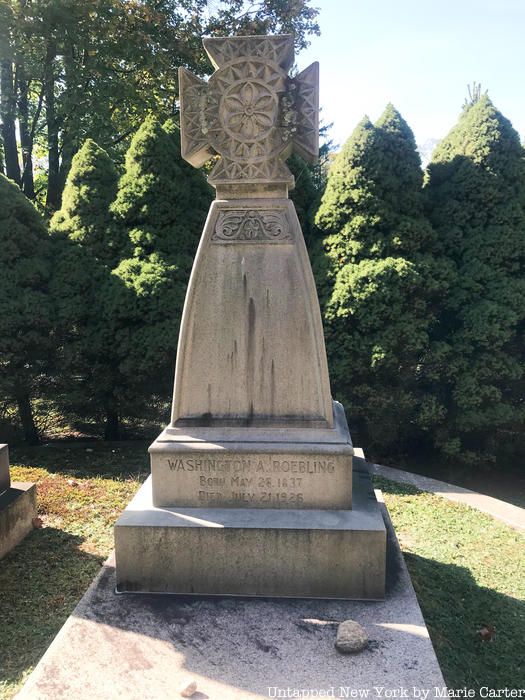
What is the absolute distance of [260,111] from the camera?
3373 millimetres

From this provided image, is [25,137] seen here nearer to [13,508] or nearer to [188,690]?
[13,508]

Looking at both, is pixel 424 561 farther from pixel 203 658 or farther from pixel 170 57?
pixel 170 57

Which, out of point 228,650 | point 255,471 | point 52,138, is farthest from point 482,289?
point 52,138

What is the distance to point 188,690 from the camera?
7.57ft

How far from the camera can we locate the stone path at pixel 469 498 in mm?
5480

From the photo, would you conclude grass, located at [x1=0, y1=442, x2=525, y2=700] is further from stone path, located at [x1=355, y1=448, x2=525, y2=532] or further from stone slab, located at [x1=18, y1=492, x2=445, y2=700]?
stone slab, located at [x1=18, y1=492, x2=445, y2=700]

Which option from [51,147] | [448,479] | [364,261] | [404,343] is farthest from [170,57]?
[448,479]

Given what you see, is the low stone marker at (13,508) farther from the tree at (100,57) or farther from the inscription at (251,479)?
the tree at (100,57)

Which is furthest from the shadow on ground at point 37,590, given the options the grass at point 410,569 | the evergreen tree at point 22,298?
the evergreen tree at point 22,298

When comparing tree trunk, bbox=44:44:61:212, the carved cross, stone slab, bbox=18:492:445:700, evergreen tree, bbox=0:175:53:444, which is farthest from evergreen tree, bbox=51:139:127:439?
stone slab, bbox=18:492:445:700

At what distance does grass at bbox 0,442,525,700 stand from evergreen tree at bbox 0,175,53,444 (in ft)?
4.44

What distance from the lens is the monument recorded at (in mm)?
3158

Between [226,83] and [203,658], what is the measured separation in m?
3.33

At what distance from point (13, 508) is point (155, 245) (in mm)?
4341
